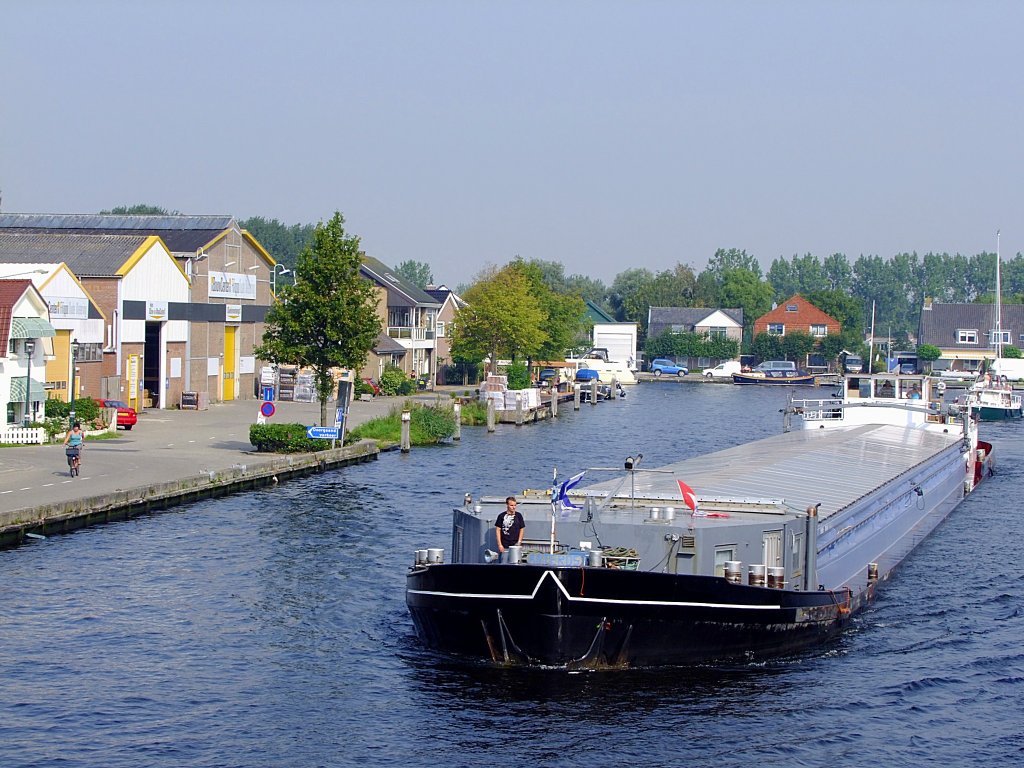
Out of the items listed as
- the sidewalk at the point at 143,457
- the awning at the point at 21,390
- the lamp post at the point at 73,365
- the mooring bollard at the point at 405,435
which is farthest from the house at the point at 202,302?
the mooring bollard at the point at 405,435

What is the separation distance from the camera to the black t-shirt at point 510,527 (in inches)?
918

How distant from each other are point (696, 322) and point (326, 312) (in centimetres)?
11786

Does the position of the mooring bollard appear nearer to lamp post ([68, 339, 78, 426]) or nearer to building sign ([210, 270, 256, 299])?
lamp post ([68, 339, 78, 426])

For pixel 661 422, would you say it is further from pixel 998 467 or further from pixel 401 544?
pixel 401 544

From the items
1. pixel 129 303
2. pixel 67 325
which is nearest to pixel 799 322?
pixel 129 303

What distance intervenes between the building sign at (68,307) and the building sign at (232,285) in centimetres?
1535

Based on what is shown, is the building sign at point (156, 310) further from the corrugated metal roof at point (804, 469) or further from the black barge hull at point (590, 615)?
the black barge hull at point (590, 615)

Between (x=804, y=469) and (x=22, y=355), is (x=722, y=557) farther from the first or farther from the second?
(x=22, y=355)

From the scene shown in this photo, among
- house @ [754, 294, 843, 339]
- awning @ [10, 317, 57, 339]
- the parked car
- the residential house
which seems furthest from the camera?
the residential house

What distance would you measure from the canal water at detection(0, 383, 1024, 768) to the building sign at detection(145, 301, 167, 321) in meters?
31.1

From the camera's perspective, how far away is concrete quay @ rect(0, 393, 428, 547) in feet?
118

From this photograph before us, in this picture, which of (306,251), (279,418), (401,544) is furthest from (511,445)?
(401,544)

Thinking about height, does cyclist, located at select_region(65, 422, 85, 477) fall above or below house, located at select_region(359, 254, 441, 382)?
below

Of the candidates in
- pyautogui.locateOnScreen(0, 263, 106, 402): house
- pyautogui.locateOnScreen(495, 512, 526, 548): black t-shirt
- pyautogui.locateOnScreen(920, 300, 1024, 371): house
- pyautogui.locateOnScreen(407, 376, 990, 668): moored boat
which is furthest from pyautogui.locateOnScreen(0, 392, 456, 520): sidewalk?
pyautogui.locateOnScreen(920, 300, 1024, 371): house
